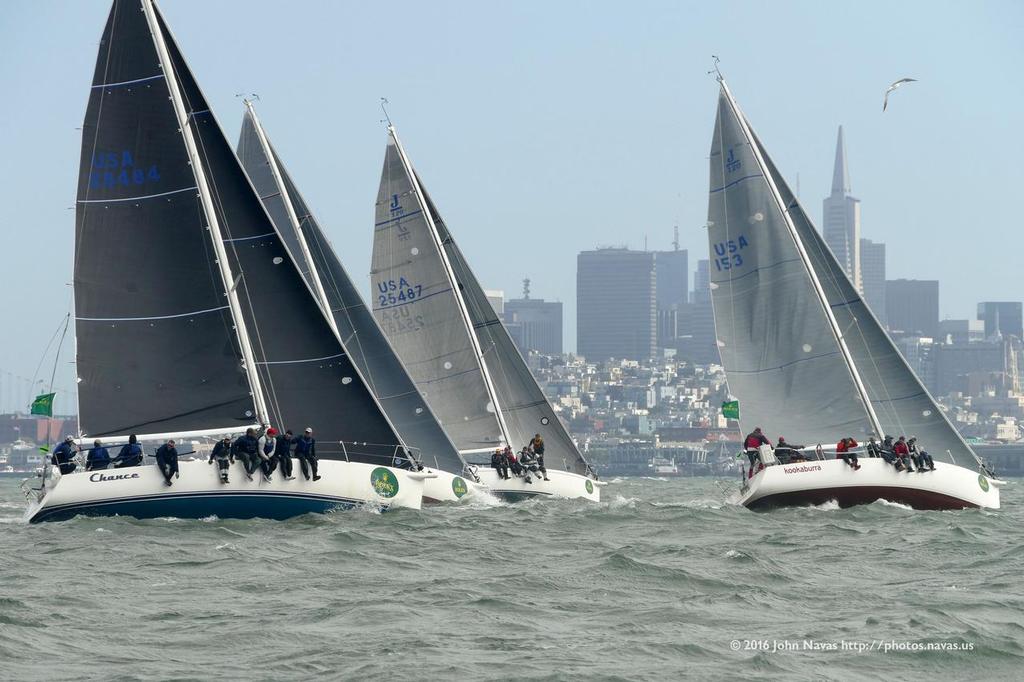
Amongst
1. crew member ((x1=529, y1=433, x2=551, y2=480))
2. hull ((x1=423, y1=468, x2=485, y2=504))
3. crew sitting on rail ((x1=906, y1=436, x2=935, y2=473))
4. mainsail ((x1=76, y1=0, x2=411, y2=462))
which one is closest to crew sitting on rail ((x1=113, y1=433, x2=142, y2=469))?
mainsail ((x1=76, y1=0, x2=411, y2=462))

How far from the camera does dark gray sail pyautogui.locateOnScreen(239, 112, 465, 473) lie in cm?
2831

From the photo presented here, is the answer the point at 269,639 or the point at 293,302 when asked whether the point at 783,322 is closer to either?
the point at 293,302

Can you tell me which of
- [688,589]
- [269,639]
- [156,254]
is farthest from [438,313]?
[269,639]

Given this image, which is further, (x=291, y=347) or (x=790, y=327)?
(x=790, y=327)

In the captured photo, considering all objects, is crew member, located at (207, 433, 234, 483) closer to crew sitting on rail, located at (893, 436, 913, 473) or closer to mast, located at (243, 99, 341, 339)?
mast, located at (243, 99, 341, 339)

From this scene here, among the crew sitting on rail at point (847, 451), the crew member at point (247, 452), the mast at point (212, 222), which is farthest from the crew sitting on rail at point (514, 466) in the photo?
the crew member at point (247, 452)

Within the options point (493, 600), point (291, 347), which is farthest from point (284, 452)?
point (493, 600)

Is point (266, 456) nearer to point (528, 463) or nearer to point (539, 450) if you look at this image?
point (528, 463)

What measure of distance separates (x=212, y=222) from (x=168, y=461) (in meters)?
3.64

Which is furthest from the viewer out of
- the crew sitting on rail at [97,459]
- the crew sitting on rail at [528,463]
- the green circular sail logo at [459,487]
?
the crew sitting on rail at [528,463]

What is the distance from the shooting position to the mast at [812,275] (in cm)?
2641

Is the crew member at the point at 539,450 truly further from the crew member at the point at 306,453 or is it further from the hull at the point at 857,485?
the crew member at the point at 306,453

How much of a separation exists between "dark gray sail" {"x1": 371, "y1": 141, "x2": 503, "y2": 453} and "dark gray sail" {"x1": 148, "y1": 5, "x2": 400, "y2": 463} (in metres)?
8.09

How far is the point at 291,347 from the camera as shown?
2338 cm
